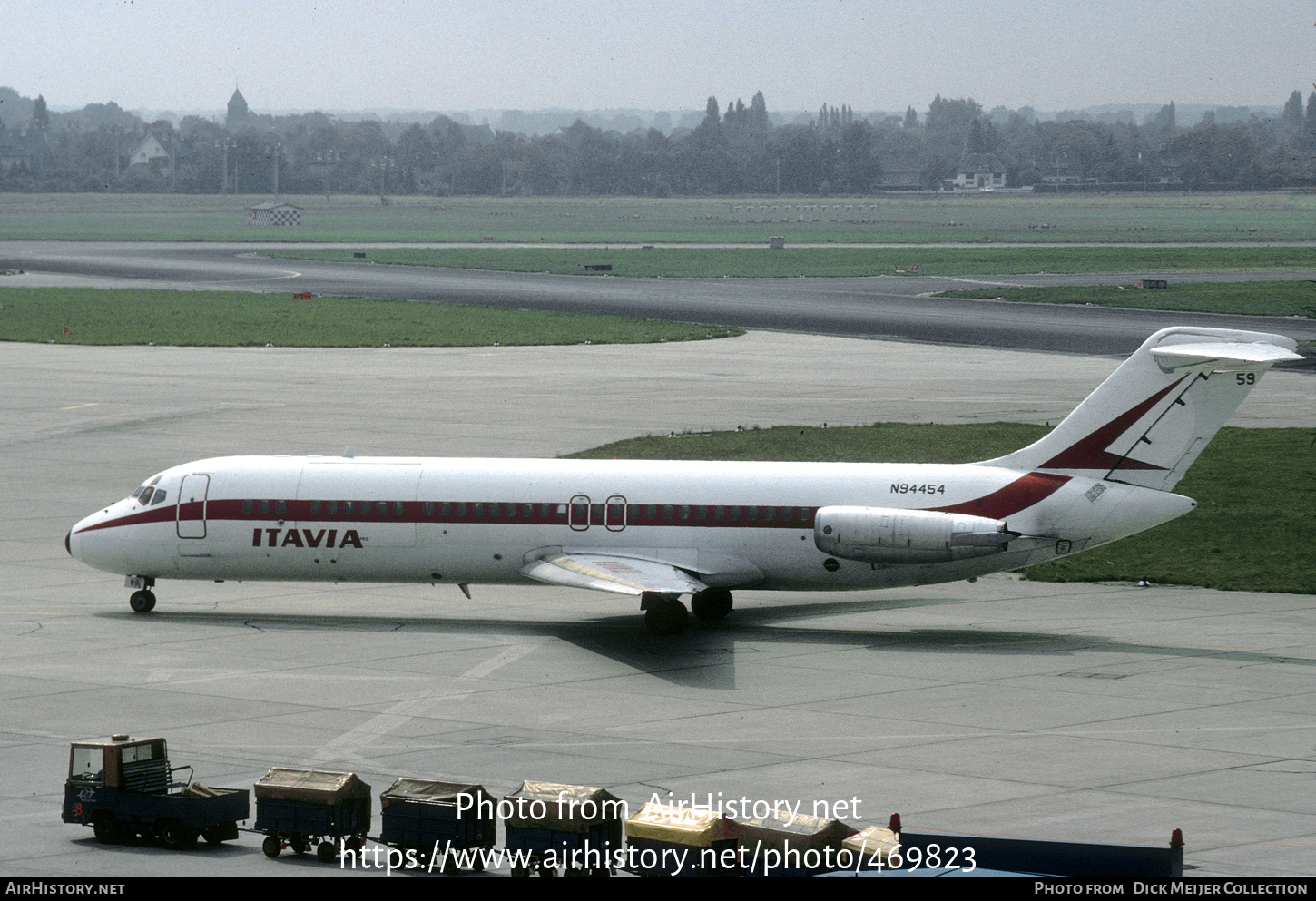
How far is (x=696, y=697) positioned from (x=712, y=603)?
7.18 m

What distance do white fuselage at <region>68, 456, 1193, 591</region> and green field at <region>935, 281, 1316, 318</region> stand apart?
245ft

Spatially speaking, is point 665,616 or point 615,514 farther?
point 615,514

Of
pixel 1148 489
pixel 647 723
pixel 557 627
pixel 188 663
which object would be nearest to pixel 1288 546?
pixel 1148 489

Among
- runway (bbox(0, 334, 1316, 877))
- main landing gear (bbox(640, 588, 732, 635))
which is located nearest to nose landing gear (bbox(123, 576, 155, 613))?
runway (bbox(0, 334, 1316, 877))

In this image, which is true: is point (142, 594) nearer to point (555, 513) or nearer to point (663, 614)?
point (555, 513)

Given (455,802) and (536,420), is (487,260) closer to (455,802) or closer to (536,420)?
(536,420)

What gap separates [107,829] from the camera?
21.4 m

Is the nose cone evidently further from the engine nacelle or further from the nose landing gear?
the engine nacelle

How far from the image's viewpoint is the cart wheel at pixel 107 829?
2136 cm

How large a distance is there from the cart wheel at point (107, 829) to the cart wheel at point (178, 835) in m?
0.61

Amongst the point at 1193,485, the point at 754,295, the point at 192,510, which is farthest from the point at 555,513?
the point at 754,295

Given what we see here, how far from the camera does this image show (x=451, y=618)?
37750 mm

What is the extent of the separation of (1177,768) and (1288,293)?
98664 millimetres

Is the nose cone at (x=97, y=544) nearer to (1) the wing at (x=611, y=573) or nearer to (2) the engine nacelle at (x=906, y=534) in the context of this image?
(1) the wing at (x=611, y=573)
